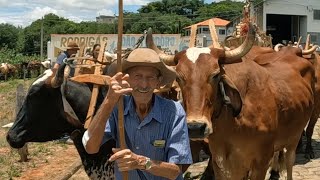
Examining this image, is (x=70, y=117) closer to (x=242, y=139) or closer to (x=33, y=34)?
(x=242, y=139)

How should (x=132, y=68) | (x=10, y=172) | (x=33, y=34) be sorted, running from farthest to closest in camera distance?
1. (x=33, y=34)
2. (x=10, y=172)
3. (x=132, y=68)

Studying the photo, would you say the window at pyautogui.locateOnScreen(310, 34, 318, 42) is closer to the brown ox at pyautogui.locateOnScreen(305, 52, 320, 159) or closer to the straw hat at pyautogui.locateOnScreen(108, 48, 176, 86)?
the brown ox at pyautogui.locateOnScreen(305, 52, 320, 159)

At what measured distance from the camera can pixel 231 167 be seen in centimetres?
529

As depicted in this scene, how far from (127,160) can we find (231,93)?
2.36 metres

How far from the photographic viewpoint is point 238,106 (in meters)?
4.95

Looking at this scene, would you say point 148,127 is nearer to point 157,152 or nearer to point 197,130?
point 157,152

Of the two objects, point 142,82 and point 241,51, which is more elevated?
point 241,51

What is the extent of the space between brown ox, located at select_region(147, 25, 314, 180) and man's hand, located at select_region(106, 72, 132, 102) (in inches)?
57.8

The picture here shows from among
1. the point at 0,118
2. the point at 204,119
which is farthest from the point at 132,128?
the point at 0,118

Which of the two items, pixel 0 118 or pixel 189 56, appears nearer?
pixel 189 56

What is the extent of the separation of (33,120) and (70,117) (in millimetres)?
386

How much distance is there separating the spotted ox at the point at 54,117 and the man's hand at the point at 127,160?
2076 millimetres

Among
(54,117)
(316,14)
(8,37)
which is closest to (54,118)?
(54,117)

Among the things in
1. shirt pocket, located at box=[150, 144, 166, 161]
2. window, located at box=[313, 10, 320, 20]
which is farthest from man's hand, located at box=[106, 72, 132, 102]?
window, located at box=[313, 10, 320, 20]
